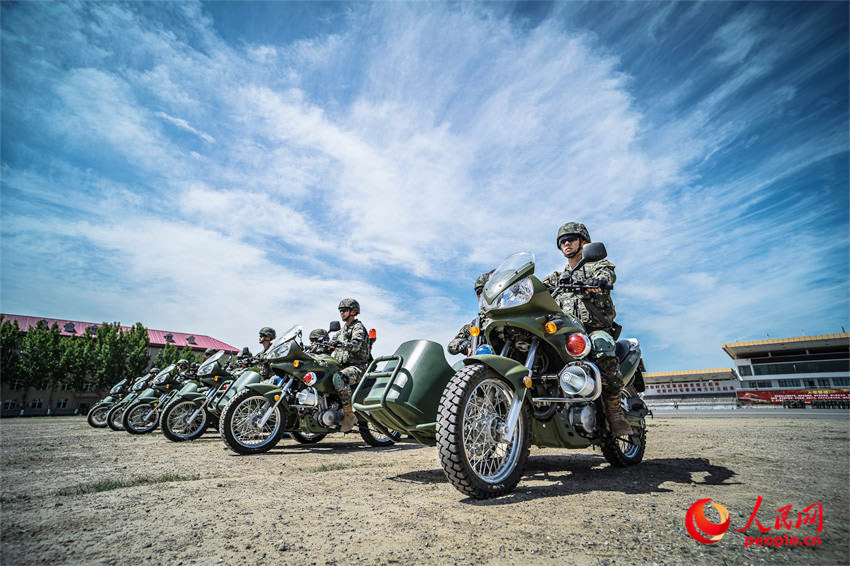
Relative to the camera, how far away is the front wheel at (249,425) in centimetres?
564

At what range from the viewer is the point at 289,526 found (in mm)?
2166

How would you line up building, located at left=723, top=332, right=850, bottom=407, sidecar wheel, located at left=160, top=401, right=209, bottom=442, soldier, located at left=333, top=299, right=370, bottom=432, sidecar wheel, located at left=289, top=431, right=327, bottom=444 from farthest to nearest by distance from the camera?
1. building, located at left=723, top=332, right=850, bottom=407
2. sidecar wheel, located at left=160, top=401, right=209, bottom=442
3. sidecar wheel, located at left=289, top=431, right=327, bottom=444
4. soldier, located at left=333, top=299, right=370, bottom=432

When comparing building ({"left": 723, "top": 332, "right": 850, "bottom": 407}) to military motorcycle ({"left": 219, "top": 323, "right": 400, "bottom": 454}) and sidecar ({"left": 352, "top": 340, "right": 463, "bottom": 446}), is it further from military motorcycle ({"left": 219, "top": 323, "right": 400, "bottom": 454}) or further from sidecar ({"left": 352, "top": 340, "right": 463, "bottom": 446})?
sidecar ({"left": 352, "top": 340, "right": 463, "bottom": 446})

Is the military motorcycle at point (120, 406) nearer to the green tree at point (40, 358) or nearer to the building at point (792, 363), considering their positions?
the green tree at point (40, 358)

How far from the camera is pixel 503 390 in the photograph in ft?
10.5

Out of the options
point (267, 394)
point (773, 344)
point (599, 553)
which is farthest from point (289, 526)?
point (773, 344)

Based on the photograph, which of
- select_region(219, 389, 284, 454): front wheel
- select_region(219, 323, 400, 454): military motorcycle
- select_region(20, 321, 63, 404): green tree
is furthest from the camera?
select_region(20, 321, 63, 404): green tree

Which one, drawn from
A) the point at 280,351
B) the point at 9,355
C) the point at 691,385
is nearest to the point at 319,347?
the point at 280,351

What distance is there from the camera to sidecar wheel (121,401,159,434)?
1021 centimetres

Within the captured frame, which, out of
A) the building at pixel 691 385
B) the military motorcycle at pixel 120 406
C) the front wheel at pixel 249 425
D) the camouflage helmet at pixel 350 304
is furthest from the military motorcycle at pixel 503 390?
the building at pixel 691 385

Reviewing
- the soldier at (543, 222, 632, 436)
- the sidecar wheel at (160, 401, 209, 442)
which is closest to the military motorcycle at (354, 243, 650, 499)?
the soldier at (543, 222, 632, 436)

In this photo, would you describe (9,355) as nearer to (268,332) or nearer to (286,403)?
(268,332)

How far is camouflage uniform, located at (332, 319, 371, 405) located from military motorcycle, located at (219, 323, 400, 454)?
208mm

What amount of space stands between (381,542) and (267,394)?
188 inches
